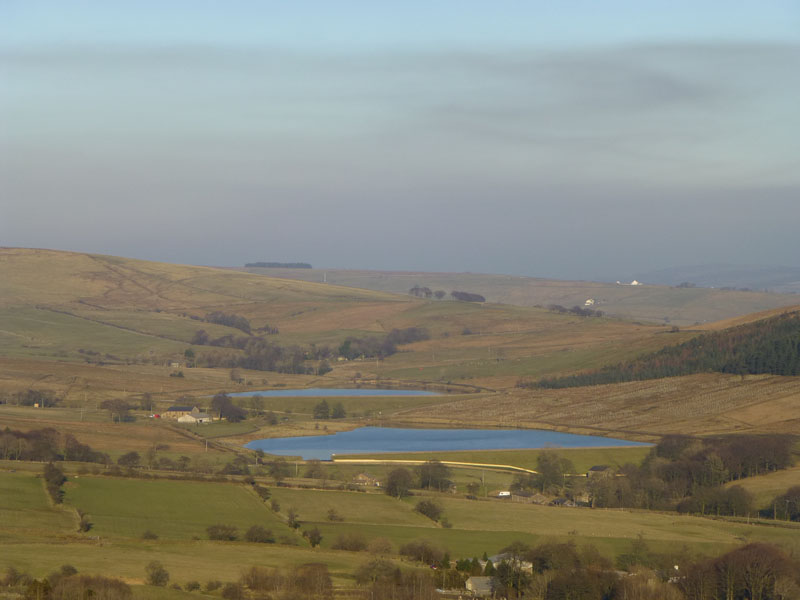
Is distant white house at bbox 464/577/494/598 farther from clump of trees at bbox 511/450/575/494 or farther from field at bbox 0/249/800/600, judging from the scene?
clump of trees at bbox 511/450/575/494

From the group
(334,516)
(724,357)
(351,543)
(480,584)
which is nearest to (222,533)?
(351,543)

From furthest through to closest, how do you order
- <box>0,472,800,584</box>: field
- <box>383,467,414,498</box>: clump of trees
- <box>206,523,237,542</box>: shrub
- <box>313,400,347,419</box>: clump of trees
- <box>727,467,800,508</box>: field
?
<box>313,400,347,419</box>: clump of trees, <box>727,467,800,508</box>: field, <box>383,467,414,498</box>: clump of trees, <box>206,523,237,542</box>: shrub, <box>0,472,800,584</box>: field

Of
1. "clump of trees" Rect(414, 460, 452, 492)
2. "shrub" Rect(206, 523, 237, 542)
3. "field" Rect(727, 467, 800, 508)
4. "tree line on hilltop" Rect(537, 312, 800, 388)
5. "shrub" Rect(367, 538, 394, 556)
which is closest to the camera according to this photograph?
"shrub" Rect(367, 538, 394, 556)

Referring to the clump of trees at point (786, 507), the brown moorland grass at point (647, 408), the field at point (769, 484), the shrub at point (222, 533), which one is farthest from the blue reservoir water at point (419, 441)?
the shrub at point (222, 533)

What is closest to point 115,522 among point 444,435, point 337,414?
point 444,435

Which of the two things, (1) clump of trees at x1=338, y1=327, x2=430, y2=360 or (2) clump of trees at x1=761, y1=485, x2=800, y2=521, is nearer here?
(2) clump of trees at x1=761, y1=485, x2=800, y2=521

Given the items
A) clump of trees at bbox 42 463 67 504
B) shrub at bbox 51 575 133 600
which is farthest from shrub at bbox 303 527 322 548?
shrub at bbox 51 575 133 600

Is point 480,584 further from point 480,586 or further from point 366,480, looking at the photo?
point 366,480
